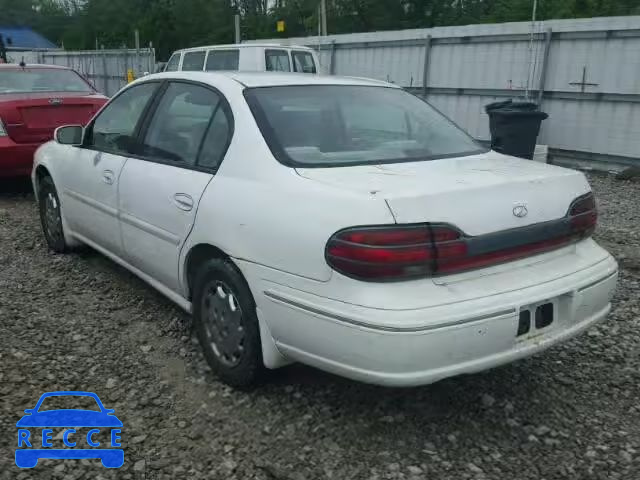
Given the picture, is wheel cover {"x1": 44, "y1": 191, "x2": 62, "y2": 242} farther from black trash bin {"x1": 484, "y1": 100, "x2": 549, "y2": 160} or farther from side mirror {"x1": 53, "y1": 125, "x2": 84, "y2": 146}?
black trash bin {"x1": 484, "y1": 100, "x2": 549, "y2": 160}

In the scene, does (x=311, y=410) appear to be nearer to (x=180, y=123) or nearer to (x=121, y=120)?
(x=180, y=123)

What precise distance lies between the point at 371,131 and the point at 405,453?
5.34 ft

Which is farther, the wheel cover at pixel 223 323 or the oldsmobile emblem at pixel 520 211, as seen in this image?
the wheel cover at pixel 223 323

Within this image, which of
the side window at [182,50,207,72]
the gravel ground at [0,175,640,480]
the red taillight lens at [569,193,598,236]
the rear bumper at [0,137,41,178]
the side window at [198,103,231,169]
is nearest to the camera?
the gravel ground at [0,175,640,480]

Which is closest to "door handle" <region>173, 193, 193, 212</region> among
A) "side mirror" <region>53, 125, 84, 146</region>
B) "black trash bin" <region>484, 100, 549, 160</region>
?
"side mirror" <region>53, 125, 84, 146</region>

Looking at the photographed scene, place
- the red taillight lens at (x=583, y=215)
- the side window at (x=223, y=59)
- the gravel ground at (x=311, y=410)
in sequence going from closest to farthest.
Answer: the gravel ground at (x=311, y=410), the red taillight lens at (x=583, y=215), the side window at (x=223, y=59)

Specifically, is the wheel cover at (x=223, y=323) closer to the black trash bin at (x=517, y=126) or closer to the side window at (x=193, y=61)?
the black trash bin at (x=517, y=126)

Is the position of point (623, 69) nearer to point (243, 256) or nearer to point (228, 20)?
point (243, 256)

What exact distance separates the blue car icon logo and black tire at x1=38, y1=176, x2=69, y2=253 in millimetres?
2328

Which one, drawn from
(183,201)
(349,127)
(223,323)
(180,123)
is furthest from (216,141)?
(223,323)

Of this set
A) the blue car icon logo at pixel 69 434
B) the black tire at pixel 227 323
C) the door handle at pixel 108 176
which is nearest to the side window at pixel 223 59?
the door handle at pixel 108 176

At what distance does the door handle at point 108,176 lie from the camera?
13.1 ft

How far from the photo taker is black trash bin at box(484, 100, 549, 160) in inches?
372

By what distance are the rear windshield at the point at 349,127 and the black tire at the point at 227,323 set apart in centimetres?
62
